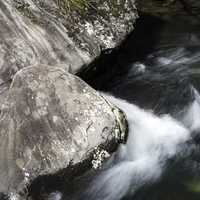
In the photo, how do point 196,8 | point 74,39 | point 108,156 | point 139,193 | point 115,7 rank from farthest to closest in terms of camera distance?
point 196,8, point 115,7, point 74,39, point 108,156, point 139,193

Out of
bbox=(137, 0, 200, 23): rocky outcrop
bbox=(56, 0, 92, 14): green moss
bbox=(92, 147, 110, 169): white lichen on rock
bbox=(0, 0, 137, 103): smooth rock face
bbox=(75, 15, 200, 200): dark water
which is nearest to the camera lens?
bbox=(75, 15, 200, 200): dark water

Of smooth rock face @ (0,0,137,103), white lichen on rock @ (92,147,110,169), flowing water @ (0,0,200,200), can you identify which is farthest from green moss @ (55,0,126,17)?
white lichen on rock @ (92,147,110,169)

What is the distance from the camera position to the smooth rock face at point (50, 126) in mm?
5602

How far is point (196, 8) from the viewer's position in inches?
371

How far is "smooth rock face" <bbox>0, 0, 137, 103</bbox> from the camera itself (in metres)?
6.80

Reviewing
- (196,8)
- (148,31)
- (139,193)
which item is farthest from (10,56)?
(196,8)

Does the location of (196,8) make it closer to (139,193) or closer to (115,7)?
(115,7)

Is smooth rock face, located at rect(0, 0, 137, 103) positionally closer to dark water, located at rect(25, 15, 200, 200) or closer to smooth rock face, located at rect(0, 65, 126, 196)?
dark water, located at rect(25, 15, 200, 200)

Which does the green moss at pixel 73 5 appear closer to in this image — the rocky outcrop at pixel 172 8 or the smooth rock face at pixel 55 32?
the smooth rock face at pixel 55 32

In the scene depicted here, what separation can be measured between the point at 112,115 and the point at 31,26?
2.11m

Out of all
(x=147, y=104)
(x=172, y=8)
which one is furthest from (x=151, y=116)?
(x=172, y=8)

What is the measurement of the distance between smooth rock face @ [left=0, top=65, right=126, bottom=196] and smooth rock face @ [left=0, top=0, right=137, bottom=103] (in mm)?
618

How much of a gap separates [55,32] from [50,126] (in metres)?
2.10

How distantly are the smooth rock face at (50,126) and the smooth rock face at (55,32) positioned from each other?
2.03 ft
